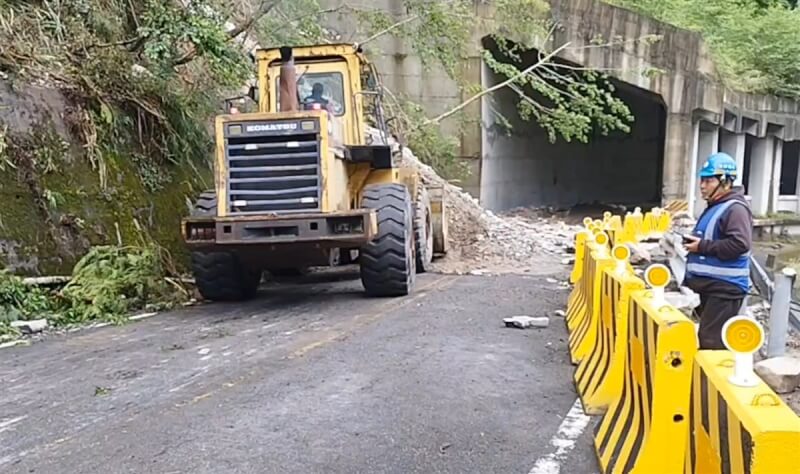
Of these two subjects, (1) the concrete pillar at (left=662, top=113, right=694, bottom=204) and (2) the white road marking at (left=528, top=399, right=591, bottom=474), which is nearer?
(2) the white road marking at (left=528, top=399, right=591, bottom=474)

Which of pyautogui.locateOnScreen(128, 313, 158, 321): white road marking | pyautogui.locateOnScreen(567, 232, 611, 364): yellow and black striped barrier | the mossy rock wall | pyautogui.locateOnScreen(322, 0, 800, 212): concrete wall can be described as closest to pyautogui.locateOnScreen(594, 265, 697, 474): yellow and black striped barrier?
pyautogui.locateOnScreen(567, 232, 611, 364): yellow and black striped barrier

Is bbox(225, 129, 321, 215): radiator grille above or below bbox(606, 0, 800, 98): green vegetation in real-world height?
below

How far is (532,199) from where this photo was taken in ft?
84.1

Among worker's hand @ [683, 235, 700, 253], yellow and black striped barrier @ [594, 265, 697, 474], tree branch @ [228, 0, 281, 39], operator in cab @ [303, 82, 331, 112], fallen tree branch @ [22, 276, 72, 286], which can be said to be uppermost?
tree branch @ [228, 0, 281, 39]

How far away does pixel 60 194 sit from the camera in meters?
8.71

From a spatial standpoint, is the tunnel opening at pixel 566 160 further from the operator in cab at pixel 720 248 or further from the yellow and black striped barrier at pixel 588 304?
the operator in cab at pixel 720 248

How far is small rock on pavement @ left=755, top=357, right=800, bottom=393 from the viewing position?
580 centimetres

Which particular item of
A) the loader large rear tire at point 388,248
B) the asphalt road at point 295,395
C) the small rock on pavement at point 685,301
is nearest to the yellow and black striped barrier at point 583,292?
the asphalt road at point 295,395

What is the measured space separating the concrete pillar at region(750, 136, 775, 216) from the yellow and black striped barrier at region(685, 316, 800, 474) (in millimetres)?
23979

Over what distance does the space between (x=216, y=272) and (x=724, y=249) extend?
5.87 metres

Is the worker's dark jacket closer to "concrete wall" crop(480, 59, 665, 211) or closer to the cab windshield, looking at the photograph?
A: the cab windshield

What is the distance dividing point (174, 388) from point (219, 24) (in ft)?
20.7

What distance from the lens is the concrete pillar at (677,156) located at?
2100 centimetres

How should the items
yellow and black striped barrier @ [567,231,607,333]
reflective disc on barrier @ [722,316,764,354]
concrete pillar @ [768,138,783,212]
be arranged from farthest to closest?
concrete pillar @ [768,138,783,212]
yellow and black striped barrier @ [567,231,607,333]
reflective disc on barrier @ [722,316,764,354]
